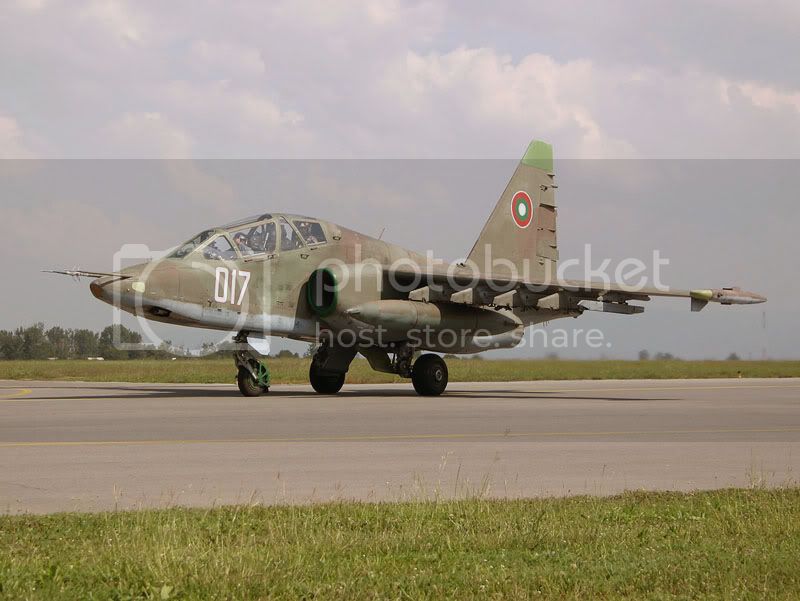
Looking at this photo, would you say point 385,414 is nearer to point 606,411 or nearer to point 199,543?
point 606,411

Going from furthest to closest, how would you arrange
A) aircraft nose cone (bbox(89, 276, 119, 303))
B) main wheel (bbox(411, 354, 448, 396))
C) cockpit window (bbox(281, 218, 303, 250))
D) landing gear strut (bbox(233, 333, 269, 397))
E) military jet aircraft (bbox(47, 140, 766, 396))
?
main wheel (bbox(411, 354, 448, 396)) < cockpit window (bbox(281, 218, 303, 250)) < landing gear strut (bbox(233, 333, 269, 397)) < military jet aircraft (bbox(47, 140, 766, 396)) < aircraft nose cone (bbox(89, 276, 119, 303))

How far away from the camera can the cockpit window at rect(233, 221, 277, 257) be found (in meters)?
18.5

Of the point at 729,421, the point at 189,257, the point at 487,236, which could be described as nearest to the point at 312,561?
the point at 729,421

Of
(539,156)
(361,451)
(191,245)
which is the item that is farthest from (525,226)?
(361,451)

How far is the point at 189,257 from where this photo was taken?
17.6 m

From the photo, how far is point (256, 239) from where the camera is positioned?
18.7 m

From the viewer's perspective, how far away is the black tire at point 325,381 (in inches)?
840

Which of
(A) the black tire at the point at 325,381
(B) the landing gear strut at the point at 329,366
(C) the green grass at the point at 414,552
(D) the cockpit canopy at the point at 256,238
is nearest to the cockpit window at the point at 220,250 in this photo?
(D) the cockpit canopy at the point at 256,238

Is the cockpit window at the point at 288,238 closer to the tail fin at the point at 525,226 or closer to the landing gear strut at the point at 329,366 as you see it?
the landing gear strut at the point at 329,366

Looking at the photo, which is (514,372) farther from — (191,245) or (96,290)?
(96,290)

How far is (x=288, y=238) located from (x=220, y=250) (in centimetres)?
160

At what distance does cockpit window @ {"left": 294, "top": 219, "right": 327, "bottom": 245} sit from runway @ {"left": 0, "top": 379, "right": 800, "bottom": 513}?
4099 millimetres

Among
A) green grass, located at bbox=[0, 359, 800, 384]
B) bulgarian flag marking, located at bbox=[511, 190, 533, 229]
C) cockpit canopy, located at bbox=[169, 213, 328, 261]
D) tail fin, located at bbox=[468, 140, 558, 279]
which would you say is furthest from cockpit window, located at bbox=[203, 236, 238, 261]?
green grass, located at bbox=[0, 359, 800, 384]

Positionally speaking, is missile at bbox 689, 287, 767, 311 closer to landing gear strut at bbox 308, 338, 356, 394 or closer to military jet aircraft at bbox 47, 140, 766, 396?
military jet aircraft at bbox 47, 140, 766, 396
